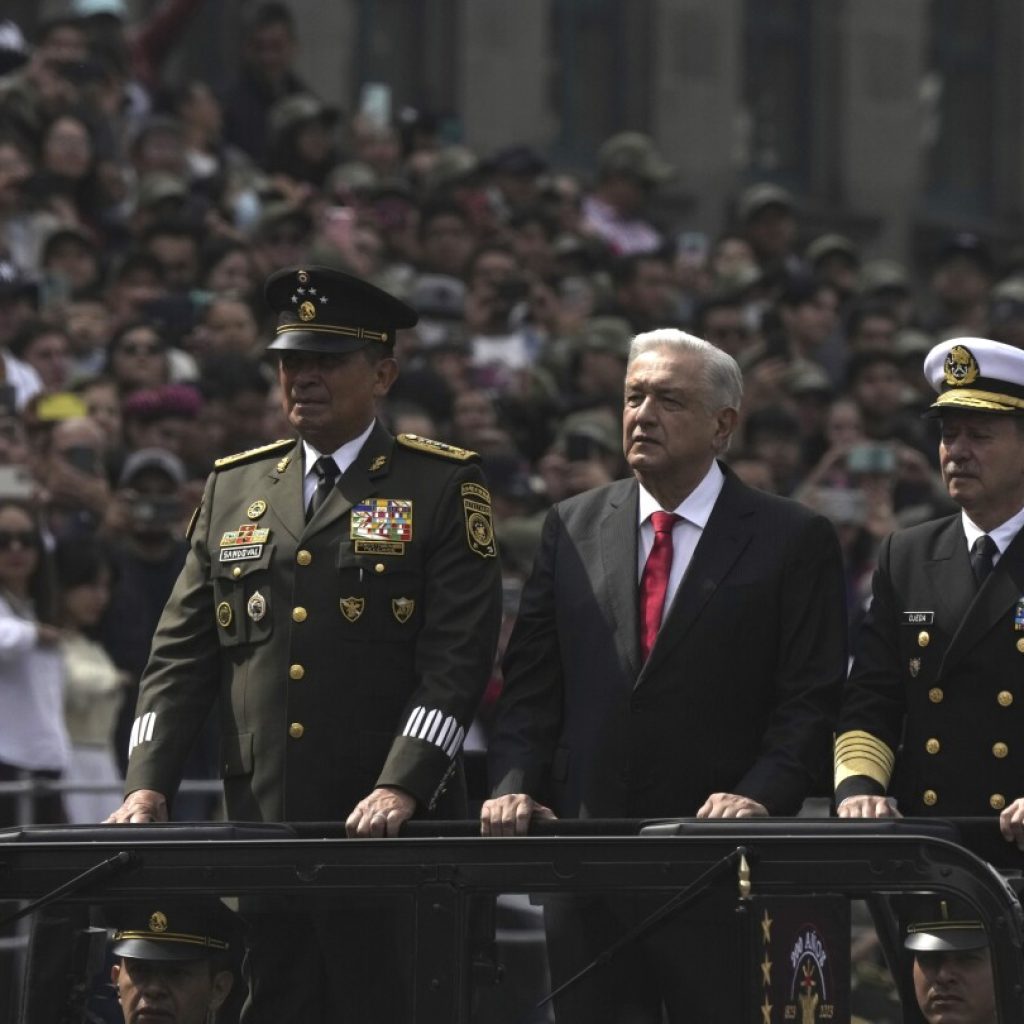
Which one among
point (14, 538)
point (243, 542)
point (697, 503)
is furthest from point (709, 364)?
point (14, 538)

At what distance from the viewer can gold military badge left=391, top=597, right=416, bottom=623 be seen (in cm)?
654

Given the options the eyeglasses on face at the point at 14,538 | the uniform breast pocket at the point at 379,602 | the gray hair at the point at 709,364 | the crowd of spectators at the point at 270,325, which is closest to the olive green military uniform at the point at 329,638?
the uniform breast pocket at the point at 379,602

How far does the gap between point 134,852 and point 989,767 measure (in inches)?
76.5

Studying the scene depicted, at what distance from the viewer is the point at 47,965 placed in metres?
5.64

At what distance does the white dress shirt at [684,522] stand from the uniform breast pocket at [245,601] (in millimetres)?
848

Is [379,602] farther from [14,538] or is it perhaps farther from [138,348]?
[138,348]

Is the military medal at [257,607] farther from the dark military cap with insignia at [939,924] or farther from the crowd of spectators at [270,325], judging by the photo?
the crowd of spectators at [270,325]

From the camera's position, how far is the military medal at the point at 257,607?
6605 millimetres

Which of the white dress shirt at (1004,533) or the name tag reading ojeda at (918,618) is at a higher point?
the white dress shirt at (1004,533)

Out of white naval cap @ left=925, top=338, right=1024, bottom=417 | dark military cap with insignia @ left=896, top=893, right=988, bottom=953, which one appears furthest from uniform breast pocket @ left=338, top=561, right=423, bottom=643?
dark military cap with insignia @ left=896, top=893, right=988, bottom=953

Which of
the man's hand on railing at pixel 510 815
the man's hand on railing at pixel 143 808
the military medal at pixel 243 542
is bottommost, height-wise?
the man's hand on railing at pixel 510 815

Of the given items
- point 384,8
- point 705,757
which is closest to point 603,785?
point 705,757

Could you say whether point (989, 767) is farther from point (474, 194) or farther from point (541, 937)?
point (474, 194)

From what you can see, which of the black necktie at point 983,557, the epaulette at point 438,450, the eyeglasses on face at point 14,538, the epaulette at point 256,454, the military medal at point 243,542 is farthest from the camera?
the eyeglasses on face at point 14,538
